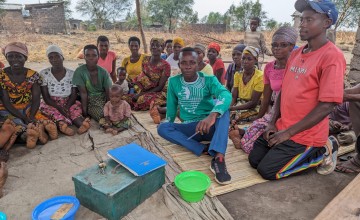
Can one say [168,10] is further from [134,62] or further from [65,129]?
[65,129]

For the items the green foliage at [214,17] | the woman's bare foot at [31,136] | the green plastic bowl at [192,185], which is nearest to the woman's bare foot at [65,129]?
the woman's bare foot at [31,136]

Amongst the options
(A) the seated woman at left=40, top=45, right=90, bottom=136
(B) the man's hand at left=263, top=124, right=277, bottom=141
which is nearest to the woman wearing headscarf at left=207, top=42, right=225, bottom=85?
(B) the man's hand at left=263, top=124, right=277, bottom=141

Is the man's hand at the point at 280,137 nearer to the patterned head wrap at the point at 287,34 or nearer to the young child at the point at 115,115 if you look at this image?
the patterned head wrap at the point at 287,34

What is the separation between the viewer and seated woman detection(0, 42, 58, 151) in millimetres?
2928

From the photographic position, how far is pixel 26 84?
10.4 ft

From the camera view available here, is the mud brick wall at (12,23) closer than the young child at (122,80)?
No

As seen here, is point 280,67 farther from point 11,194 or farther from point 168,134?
point 11,194

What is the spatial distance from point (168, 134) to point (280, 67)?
4.93 feet

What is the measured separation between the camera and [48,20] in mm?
19812

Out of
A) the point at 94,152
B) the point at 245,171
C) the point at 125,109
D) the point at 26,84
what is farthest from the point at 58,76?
the point at 245,171

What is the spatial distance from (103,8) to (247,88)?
30.5 m

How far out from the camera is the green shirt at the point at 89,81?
3.62 metres

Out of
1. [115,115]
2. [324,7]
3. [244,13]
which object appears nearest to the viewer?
[324,7]

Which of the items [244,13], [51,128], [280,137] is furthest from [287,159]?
[244,13]
